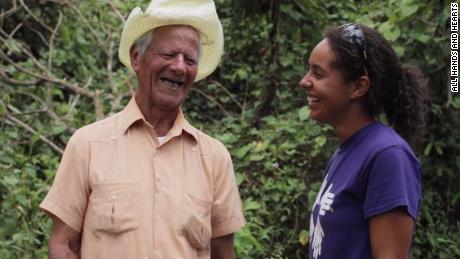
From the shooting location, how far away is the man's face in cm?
230

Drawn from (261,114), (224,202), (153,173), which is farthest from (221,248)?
(261,114)

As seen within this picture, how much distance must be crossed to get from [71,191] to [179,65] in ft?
1.56

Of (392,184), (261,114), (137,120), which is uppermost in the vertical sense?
(137,120)

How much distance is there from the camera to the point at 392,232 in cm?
201

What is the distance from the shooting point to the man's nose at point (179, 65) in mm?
2291

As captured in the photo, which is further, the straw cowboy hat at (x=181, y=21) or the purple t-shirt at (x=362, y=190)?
the straw cowboy hat at (x=181, y=21)

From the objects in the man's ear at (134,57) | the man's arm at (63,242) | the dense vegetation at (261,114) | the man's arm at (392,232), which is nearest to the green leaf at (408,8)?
the dense vegetation at (261,114)

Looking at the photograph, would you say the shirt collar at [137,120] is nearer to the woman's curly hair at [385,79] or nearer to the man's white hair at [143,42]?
the man's white hair at [143,42]

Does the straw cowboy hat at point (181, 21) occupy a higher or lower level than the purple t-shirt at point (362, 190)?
higher

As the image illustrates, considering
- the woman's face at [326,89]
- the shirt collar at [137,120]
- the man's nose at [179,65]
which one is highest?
the man's nose at [179,65]

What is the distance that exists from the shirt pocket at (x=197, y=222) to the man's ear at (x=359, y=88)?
0.52m

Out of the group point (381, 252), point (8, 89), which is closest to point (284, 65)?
point (8, 89)

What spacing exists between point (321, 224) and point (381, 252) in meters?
0.22

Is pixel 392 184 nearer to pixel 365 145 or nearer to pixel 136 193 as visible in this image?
pixel 365 145
